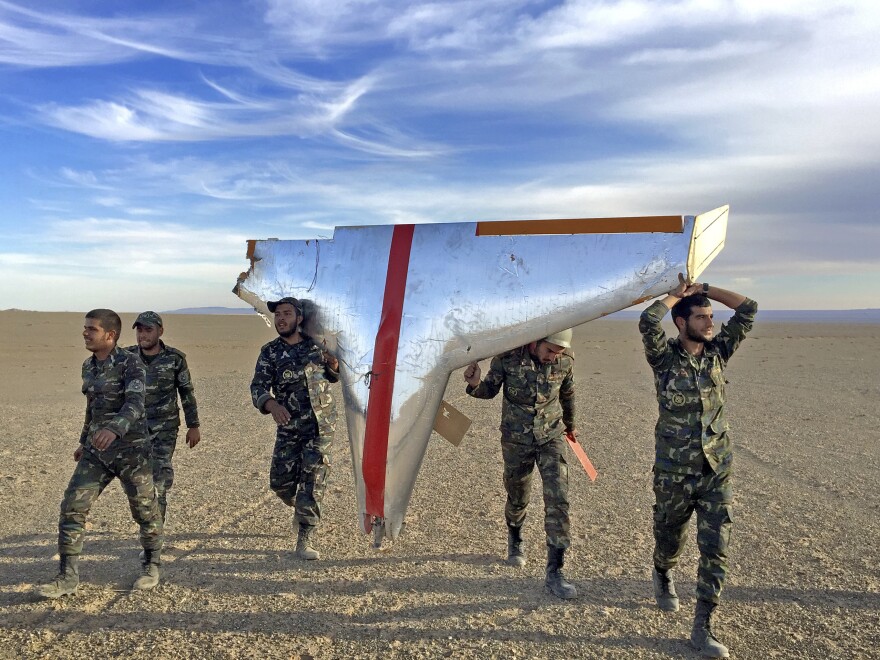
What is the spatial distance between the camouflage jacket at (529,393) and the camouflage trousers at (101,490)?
8.51ft

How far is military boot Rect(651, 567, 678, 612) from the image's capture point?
4855mm

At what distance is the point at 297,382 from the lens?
5.90m

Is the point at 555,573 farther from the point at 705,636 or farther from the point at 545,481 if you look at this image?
the point at 705,636

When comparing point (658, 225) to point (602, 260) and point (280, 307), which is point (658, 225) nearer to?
point (602, 260)

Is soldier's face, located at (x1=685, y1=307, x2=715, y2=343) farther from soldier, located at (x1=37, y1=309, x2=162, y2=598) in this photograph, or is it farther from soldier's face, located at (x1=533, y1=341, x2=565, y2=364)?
soldier, located at (x1=37, y1=309, x2=162, y2=598)

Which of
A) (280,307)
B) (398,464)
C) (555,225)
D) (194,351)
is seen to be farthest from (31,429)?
(194,351)

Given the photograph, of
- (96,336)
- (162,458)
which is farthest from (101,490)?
(96,336)

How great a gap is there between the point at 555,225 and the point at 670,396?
1.43 m

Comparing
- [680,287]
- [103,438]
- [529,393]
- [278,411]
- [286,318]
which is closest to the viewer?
[680,287]

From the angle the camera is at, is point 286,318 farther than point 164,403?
No

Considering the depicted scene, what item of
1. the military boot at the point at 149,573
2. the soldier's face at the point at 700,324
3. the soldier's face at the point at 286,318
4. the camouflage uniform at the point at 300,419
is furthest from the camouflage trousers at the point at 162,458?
the soldier's face at the point at 700,324

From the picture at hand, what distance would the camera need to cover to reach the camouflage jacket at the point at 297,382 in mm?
5883

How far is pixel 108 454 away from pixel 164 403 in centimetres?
117

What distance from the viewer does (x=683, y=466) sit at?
452 centimetres
